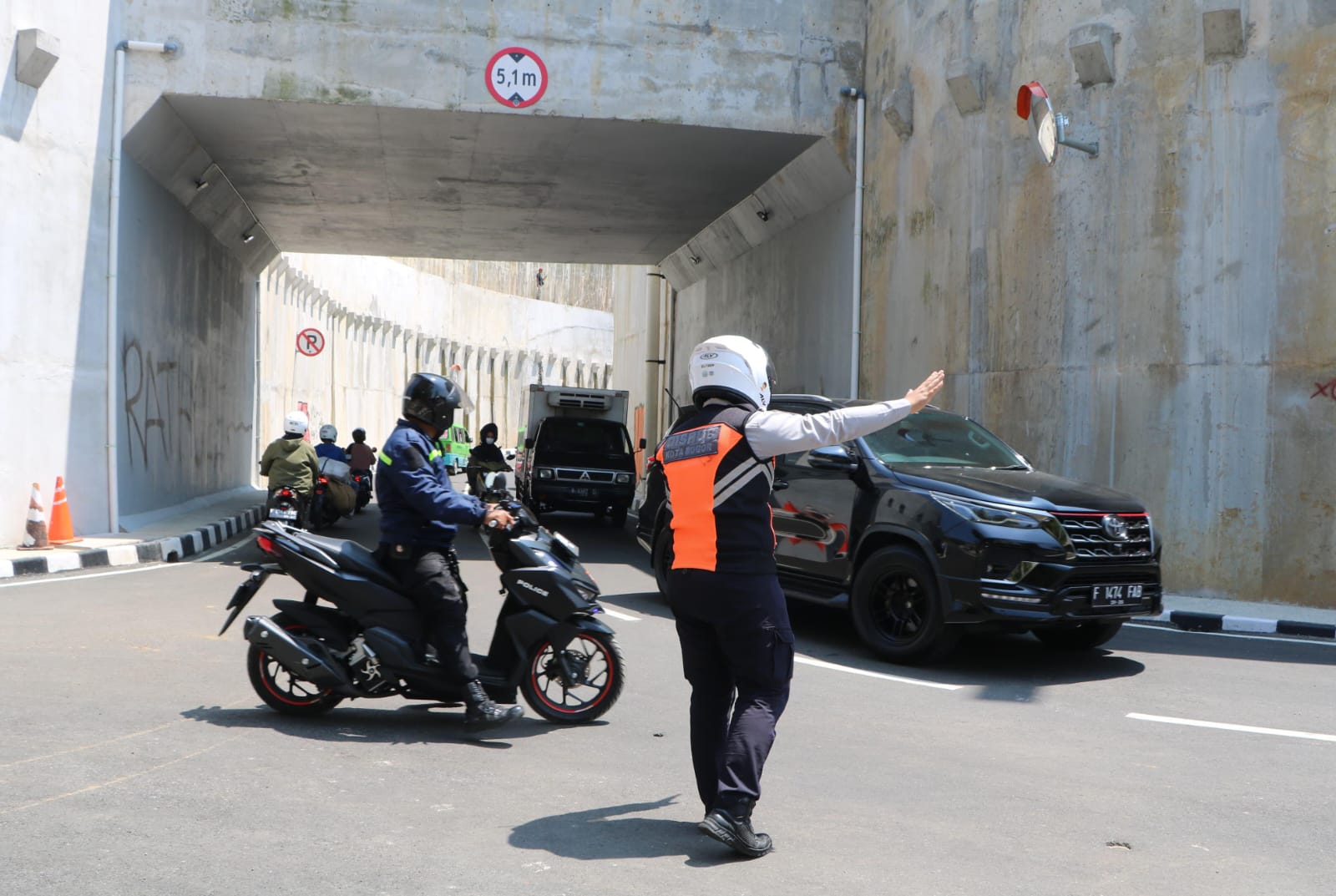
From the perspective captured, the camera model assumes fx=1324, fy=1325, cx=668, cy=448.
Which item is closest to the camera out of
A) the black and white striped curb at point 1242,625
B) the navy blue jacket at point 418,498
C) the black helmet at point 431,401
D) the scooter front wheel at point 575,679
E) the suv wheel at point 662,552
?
the navy blue jacket at point 418,498

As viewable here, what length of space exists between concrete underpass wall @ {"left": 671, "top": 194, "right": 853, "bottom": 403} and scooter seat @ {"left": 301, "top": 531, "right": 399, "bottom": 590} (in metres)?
11.9

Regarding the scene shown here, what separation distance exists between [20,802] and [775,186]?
16647 millimetres

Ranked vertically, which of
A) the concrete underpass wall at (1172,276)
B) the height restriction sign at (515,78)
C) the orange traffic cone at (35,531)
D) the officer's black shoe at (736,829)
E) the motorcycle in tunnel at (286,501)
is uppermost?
the height restriction sign at (515,78)

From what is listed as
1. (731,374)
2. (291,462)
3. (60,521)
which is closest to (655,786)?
(731,374)

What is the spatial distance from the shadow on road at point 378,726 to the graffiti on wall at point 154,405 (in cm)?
1120

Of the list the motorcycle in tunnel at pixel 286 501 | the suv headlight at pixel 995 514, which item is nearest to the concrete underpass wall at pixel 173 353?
the motorcycle in tunnel at pixel 286 501

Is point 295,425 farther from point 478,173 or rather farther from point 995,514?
point 995,514

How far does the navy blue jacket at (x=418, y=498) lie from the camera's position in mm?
6066

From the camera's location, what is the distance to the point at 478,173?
2025cm

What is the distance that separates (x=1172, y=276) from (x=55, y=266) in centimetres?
1173

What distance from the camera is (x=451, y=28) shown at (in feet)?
52.9

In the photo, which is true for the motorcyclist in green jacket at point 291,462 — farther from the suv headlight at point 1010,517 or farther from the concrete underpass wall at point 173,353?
the suv headlight at point 1010,517

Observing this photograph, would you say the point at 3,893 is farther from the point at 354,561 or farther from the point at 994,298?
the point at 994,298

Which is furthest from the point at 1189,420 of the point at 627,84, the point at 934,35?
the point at 627,84
